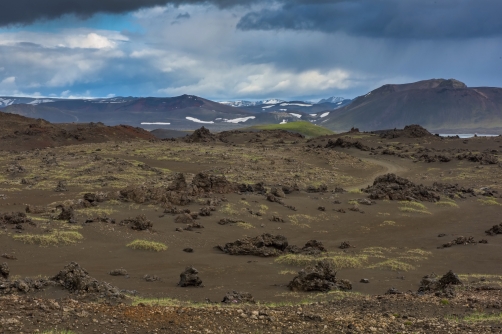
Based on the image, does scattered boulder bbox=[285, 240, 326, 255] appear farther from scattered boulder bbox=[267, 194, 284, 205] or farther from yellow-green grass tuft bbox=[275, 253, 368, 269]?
scattered boulder bbox=[267, 194, 284, 205]

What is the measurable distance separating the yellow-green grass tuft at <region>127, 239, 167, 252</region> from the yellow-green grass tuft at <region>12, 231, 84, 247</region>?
5.51 ft

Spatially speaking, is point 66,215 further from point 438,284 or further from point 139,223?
point 438,284

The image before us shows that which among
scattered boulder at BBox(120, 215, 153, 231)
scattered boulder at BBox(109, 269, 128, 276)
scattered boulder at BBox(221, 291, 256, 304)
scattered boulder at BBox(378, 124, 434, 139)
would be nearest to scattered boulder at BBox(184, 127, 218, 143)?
scattered boulder at BBox(378, 124, 434, 139)

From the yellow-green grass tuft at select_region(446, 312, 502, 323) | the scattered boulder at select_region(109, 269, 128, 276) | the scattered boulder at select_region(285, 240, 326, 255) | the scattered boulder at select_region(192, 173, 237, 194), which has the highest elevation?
the scattered boulder at select_region(192, 173, 237, 194)

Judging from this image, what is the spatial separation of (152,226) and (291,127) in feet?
340

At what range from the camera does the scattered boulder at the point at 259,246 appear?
16.2 metres

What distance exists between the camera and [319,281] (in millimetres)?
12000

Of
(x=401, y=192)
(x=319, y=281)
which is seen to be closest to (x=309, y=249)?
(x=319, y=281)

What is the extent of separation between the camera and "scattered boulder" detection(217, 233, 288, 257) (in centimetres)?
1623

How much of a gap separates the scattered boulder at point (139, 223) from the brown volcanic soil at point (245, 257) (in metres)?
0.22

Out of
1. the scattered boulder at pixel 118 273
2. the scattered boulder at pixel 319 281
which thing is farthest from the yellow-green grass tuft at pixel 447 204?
the scattered boulder at pixel 118 273

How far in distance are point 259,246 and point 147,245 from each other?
3301mm

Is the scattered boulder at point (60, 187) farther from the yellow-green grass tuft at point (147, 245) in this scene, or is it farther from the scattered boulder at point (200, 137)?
the scattered boulder at point (200, 137)

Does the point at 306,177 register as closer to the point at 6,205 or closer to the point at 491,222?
the point at 491,222
